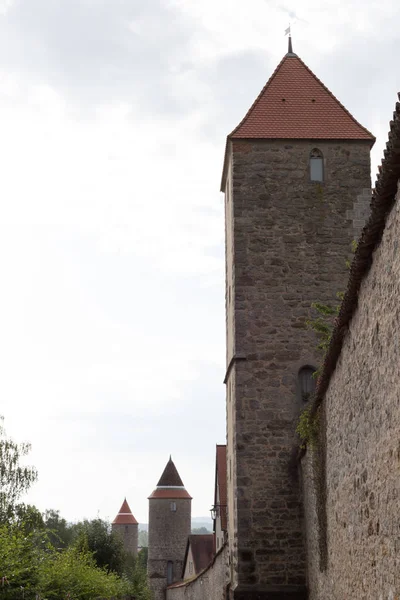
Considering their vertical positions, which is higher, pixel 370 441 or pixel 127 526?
pixel 127 526

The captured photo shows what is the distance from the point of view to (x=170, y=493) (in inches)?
2128

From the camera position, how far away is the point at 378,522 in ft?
24.2

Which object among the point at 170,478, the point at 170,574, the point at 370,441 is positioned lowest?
the point at 170,574

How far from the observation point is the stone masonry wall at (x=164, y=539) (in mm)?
50156

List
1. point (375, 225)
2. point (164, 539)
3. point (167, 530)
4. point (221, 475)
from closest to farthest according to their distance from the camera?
point (375, 225)
point (221, 475)
point (164, 539)
point (167, 530)

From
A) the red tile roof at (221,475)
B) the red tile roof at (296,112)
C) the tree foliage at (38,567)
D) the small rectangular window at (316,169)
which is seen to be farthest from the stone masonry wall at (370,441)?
the red tile roof at (221,475)

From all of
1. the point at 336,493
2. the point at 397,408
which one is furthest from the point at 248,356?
the point at 397,408

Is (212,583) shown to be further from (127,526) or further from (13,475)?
(127,526)

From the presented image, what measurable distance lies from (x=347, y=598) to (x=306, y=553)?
4.95 m

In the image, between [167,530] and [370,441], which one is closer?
[370,441]

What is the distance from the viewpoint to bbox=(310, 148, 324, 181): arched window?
654 inches

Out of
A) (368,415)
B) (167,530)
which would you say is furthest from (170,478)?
(368,415)

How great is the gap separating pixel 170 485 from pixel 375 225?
164 feet

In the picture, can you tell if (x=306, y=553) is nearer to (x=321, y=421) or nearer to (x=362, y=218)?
(x=321, y=421)
